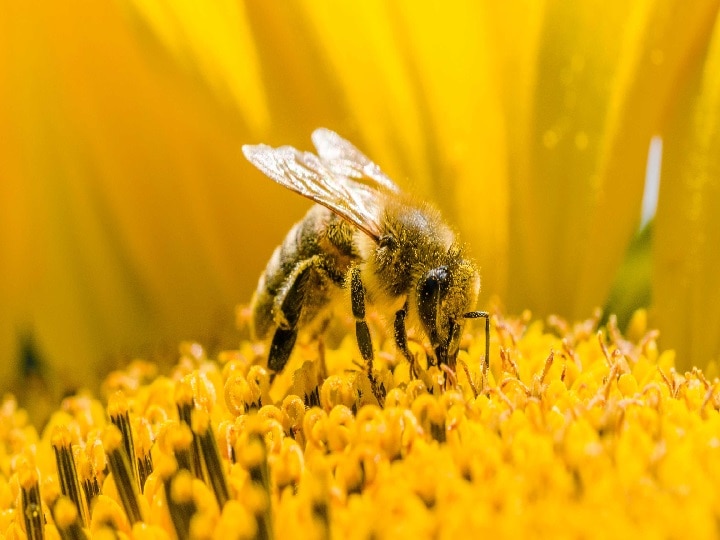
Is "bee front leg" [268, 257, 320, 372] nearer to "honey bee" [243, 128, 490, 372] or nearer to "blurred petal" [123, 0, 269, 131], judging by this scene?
"honey bee" [243, 128, 490, 372]

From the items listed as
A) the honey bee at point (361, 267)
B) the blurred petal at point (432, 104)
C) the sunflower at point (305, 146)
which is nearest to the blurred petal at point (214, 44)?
the sunflower at point (305, 146)

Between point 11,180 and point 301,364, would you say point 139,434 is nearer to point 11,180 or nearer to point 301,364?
point 301,364

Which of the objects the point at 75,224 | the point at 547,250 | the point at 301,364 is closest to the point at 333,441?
the point at 301,364

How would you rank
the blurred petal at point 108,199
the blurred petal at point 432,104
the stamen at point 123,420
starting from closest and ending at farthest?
1. the stamen at point 123,420
2. the blurred petal at point 432,104
3. the blurred petal at point 108,199

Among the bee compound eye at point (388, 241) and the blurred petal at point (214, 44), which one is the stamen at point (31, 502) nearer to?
the bee compound eye at point (388, 241)

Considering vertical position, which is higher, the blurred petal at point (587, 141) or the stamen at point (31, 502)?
the blurred petal at point (587, 141)

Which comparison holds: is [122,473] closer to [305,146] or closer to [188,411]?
[188,411]
